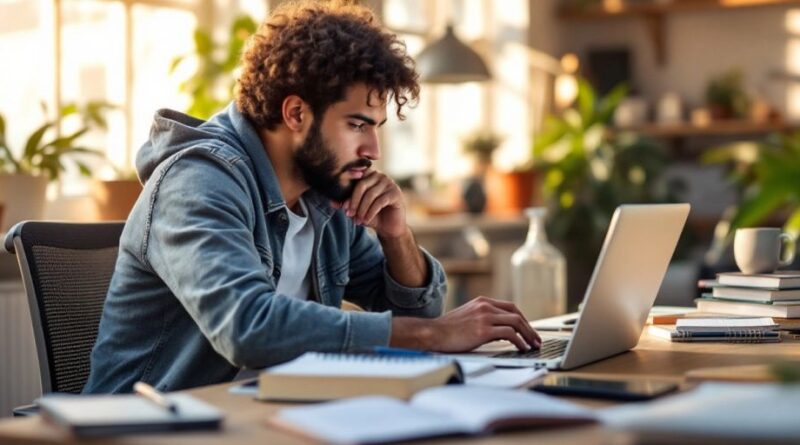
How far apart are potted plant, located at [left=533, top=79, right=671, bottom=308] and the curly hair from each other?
423 centimetres

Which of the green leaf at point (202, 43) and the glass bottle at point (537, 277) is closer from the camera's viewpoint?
the glass bottle at point (537, 277)

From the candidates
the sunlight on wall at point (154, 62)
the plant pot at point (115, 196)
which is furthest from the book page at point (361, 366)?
the sunlight on wall at point (154, 62)

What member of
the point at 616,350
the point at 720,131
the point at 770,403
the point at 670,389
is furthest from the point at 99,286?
the point at 720,131

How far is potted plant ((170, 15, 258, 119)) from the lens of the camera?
4129mm

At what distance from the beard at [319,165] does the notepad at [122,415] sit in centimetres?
87

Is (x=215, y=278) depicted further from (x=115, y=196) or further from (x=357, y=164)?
(x=115, y=196)

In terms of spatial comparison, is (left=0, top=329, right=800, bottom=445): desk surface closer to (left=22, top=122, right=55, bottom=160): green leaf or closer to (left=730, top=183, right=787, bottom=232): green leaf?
(left=730, top=183, right=787, bottom=232): green leaf

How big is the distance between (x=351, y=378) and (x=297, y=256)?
844 mm

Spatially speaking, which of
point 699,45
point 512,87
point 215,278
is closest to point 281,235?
point 215,278

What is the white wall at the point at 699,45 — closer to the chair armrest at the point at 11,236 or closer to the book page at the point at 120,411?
the chair armrest at the point at 11,236

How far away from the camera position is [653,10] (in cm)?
701

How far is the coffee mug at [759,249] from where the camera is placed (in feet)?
8.28

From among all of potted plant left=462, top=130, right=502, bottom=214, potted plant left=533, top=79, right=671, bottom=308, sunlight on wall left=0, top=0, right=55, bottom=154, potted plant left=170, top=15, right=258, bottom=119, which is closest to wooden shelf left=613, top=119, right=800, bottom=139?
potted plant left=533, top=79, right=671, bottom=308

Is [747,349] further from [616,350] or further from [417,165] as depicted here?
[417,165]
